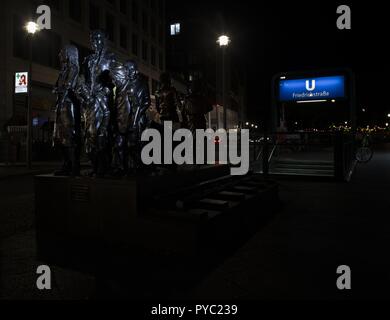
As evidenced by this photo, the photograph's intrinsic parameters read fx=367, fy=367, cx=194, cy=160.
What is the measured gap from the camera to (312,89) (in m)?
15.9

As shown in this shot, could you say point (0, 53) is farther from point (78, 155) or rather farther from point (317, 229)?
point (317, 229)

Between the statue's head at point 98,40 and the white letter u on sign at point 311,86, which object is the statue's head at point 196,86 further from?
the white letter u on sign at point 311,86

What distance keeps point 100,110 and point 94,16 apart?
102 feet

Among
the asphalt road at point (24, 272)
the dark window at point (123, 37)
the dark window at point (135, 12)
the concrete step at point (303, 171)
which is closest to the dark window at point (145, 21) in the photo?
the dark window at point (135, 12)

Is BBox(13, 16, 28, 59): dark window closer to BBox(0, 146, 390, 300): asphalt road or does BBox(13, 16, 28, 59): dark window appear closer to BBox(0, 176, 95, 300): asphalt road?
BBox(0, 146, 390, 300): asphalt road

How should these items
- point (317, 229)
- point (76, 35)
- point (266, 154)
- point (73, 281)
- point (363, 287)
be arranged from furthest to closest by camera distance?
1. point (76, 35)
2. point (266, 154)
3. point (317, 229)
4. point (73, 281)
5. point (363, 287)

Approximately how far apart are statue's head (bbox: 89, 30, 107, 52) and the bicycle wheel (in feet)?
63.3

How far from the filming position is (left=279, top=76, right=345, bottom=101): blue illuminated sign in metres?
15.4

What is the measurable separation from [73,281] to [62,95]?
10.1 ft

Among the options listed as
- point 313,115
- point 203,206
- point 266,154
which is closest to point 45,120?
point 266,154

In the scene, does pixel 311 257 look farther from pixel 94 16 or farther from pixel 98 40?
pixel 94 16

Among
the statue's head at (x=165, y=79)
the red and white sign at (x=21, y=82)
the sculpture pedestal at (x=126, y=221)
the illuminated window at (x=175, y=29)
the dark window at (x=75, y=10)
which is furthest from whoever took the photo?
the illuminated window at (x=175, y=29)

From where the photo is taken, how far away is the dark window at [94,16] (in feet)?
107

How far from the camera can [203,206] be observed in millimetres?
5461
